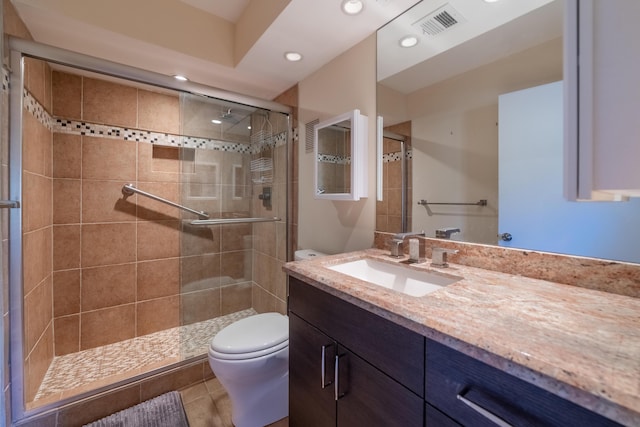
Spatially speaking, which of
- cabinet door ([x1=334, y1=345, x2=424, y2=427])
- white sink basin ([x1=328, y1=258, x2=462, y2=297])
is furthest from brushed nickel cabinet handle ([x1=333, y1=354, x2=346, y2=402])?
white sink basin ([x1=328, y1=258, x2=462, y2=297])

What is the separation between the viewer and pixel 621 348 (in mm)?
466

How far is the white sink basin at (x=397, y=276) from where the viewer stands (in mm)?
1004

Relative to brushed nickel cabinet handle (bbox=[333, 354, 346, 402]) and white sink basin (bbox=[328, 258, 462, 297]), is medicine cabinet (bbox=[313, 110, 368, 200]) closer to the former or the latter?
white sink basin (bbox=[328, 258, 462, 297])

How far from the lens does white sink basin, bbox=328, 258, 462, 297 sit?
3.29 feet

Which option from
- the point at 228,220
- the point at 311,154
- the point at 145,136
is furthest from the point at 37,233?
the point at 311,154

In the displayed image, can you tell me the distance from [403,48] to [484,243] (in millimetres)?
1045

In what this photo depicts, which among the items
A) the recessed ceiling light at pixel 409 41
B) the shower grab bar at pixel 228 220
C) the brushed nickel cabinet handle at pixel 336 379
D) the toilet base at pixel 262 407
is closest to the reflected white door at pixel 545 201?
the recessed ceiling light at pixel 409 41

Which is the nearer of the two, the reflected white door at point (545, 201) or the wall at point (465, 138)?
the reflected white door at point (545, 201)

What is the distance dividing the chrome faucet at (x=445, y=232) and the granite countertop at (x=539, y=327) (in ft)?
0.91

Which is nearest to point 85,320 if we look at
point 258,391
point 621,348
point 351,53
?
point 258,391

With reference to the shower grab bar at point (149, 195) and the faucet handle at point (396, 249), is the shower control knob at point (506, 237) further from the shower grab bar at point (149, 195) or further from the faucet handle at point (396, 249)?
the shower grab bar at point (149, 195)

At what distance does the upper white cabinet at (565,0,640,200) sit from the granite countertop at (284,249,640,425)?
0.90 ft

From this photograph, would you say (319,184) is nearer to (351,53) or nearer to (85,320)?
(351,53)

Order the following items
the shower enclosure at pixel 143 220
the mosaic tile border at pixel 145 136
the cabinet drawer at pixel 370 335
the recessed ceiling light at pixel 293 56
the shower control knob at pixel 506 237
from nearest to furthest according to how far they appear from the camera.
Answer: the cabinet drawer at pixel 370 335
the shower control knob at pixel 506 237
the recessed ceiling light at pixel 293 56
the shower enclosure at pixel 143 220
the mosaic tile border at pixel 145 136
